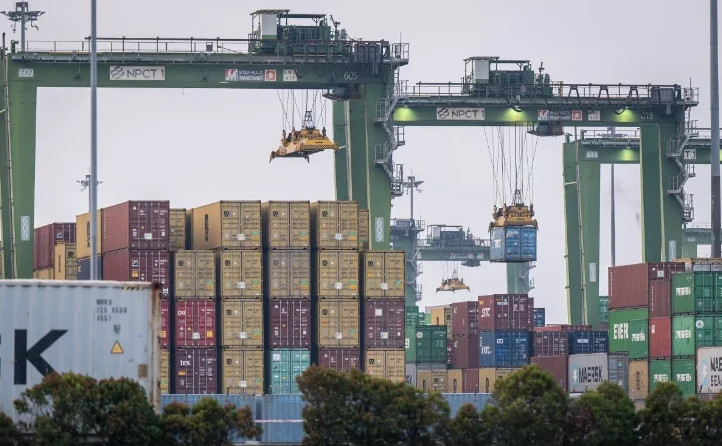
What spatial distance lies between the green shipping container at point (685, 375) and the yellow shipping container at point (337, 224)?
1332cm

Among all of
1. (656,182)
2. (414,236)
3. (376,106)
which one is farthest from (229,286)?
(414,236)

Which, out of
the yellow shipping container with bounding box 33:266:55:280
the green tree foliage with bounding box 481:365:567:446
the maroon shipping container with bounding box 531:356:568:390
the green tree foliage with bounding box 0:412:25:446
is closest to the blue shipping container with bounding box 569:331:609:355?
the maroon shipping container with bounding box 531:356:568:390

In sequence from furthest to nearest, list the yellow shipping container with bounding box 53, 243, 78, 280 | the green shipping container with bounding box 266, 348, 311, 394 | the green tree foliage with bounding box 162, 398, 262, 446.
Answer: the yellow shipping container with bounding box 53, 243, 78, 280 < the green shipping container with bounding box 266, 348, 311, 394 < the green tree foliage with bounding box 162, 398, 262, 446

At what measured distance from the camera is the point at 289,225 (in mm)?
68375

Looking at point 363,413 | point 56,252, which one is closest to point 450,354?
point 56,252

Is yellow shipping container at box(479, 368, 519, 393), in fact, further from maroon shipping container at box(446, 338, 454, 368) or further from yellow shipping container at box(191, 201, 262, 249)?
yellow shipping container at box(191, 201, 262, 249)

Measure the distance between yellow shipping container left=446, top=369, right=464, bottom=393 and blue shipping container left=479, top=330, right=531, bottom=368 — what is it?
197 cm

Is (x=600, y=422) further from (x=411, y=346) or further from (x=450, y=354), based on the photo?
(x=450, y=354)

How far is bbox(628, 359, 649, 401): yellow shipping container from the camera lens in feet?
230

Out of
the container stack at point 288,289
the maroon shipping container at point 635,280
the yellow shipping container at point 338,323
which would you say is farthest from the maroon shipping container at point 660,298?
the container stack at point 288,289

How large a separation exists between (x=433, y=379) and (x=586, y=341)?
9.60 metres

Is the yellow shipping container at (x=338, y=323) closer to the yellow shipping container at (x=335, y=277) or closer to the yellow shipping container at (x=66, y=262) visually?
the yellow shipping container at (x=335, y=277)

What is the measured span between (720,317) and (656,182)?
1909cm

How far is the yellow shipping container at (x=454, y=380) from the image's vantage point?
98.6m
